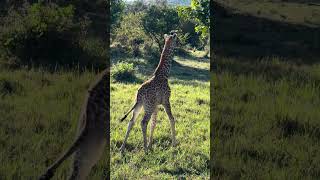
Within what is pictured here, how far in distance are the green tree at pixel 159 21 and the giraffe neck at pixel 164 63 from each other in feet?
0.22

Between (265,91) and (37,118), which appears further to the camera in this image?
(265,91)

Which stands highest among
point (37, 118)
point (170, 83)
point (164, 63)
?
point (164, 63)

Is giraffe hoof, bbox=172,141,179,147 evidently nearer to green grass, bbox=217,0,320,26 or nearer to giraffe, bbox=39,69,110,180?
giraffe, bbox=39,69,110,180

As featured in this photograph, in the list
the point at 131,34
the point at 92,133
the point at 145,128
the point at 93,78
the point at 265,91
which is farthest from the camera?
the point at 265,91

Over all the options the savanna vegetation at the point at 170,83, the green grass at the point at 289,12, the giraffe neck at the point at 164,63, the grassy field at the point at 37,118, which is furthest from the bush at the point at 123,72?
the green grass at the point at 289,12

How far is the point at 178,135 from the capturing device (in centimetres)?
477

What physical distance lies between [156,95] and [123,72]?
1.20 ft

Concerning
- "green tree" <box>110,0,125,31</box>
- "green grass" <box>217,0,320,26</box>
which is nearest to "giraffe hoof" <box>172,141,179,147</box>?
"green tree" <box>110,0,125,31</box>

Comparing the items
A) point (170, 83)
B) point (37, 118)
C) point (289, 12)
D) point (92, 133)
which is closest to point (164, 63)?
point (170, 83)

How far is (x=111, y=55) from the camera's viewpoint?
4.86 meters

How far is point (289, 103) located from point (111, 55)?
213 cm

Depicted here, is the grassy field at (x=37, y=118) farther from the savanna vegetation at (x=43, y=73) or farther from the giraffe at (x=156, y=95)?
the giraffe at (x=156, y=95)

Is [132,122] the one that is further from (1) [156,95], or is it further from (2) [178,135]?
(2) [178,135]

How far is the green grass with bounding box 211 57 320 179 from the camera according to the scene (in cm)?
512
